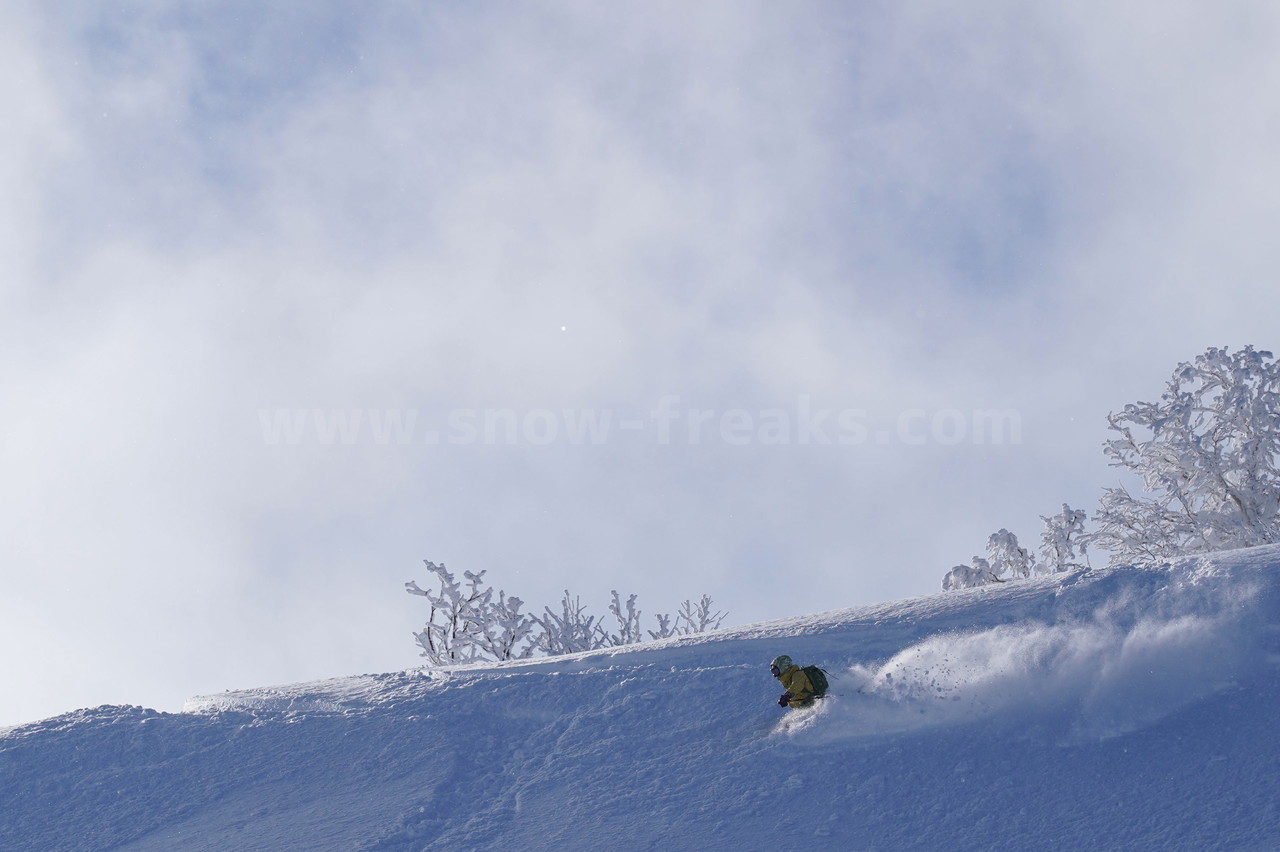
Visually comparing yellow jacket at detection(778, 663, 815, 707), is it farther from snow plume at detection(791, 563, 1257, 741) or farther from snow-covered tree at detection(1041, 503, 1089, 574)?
snow-covered tree at detection(1041, 503, 1089, 574)

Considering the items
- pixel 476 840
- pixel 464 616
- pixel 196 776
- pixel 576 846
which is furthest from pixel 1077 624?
pixel 464 616

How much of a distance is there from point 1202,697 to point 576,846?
4.37 meters

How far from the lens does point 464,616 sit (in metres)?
19.0

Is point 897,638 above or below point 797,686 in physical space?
above

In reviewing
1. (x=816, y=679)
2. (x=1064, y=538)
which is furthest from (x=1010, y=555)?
(x=816, y=679)

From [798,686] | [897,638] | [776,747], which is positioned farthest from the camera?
[897,638]

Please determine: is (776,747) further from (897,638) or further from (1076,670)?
(1076,670)

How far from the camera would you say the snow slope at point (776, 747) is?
254 inches

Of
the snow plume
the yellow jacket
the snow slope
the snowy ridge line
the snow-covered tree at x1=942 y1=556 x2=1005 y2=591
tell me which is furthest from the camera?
the snow-covered tree at x1=942 y1=556 x2=1005 y2=591

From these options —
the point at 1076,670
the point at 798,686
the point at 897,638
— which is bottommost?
the point at 1076,670

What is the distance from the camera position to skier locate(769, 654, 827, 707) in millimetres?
7992

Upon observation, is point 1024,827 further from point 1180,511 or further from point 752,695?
point 1180,511

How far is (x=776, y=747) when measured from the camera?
299 inches

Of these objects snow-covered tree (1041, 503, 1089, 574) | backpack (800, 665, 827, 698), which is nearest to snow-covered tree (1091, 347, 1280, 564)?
snow-covered tree (1041, 503, 1089, 574)
